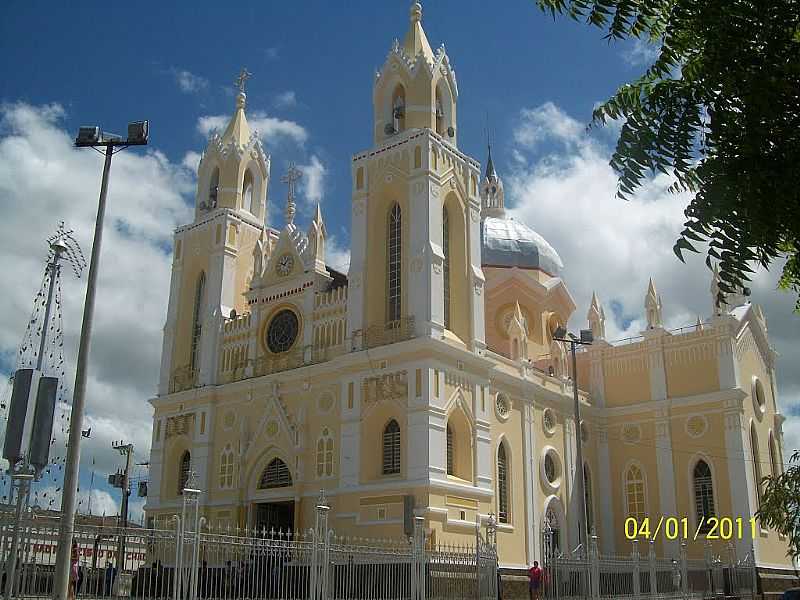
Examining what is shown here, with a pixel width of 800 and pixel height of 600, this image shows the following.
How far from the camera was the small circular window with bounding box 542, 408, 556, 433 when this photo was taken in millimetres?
36562

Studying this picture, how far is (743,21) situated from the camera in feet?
16.8

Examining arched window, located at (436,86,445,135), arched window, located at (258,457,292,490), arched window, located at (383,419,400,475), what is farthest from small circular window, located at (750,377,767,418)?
arched window, located at (258,457,292,490)

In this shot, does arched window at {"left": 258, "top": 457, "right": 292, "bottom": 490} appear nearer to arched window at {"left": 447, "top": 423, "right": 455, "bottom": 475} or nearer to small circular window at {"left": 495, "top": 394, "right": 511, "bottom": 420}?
arched window at {"left": 447, "top": 423, "right": 455, "bottom": 475}

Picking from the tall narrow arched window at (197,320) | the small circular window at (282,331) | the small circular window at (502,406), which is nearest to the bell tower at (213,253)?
the tall narrow arched window at (197,320)

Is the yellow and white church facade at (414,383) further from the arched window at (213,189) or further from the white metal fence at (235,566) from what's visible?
the white metal fence at (235,566)

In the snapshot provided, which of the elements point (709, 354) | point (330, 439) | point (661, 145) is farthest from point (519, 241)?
point (661, 145)

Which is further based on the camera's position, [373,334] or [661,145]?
[373,334]

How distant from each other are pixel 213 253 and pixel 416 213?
11.2 meters

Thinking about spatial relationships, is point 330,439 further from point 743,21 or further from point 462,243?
point 743,21

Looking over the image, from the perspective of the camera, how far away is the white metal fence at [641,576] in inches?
957

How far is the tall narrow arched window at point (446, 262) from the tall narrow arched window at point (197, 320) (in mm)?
11752

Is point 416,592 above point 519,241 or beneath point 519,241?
beneath

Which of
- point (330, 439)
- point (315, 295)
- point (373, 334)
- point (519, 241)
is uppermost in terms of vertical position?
point (519, 241)

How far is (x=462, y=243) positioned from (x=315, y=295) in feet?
20.5
